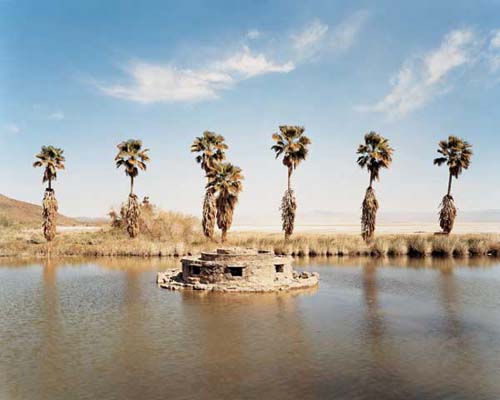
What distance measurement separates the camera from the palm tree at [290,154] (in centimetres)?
5277

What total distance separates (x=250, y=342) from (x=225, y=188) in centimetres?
3239

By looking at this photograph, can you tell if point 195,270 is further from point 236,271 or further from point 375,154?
point 375,154

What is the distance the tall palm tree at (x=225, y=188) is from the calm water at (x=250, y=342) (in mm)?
19462

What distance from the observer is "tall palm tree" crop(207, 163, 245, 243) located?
49281 mm

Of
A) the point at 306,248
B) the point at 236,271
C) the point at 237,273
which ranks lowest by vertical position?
the point at 237,273

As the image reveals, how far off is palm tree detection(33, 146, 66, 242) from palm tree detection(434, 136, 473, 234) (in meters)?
46.6

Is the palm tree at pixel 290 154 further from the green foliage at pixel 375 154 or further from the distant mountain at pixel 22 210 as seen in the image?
the distant mountain at pixel 22 210

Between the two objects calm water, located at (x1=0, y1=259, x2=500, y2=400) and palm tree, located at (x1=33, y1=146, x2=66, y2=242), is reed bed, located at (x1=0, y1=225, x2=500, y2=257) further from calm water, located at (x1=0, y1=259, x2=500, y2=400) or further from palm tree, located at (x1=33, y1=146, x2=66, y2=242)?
calm water, located at (x1=0, y1=259, x2=500, y2=400)

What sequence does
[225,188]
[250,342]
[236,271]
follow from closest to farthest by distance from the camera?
[250,342] < [236,271] < [225,188]

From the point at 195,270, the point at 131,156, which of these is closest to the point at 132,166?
the point at 131,156

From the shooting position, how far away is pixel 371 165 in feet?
179

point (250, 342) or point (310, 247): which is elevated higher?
point (310, 247)

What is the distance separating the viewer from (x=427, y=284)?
31.7 metres

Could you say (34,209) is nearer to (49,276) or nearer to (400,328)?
(49,276)
